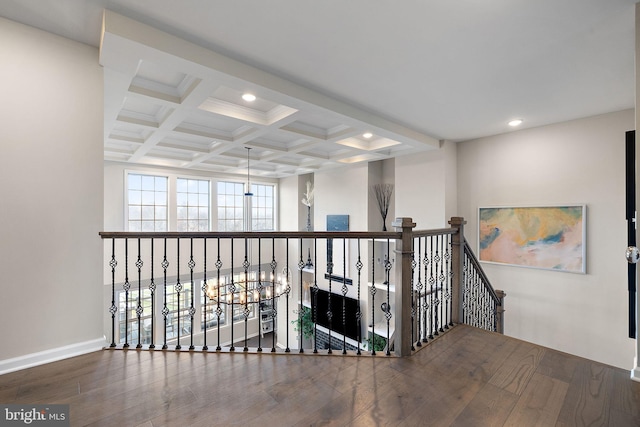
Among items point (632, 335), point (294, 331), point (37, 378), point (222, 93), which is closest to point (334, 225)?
point (294, 331)

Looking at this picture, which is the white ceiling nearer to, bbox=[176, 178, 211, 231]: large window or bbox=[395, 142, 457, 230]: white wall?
bbox=[395, 142, 457, 230]: white wall

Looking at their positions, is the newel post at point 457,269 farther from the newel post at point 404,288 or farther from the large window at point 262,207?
the large window at point 262,207

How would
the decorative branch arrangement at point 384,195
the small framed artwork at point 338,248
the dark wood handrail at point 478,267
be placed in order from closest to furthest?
1. the dark wood handrail at point 478,267
2. the decorative branch arrangement at point 384,195
3. the small framed artwork at point 338,248

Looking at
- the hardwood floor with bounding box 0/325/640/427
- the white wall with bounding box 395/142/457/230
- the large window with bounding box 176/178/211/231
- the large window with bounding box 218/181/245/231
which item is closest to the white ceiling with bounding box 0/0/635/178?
the white wall with bounding box 395/142/457/230

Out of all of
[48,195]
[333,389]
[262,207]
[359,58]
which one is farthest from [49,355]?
[262,207]

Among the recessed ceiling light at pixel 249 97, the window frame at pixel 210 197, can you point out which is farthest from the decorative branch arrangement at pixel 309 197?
the recessed ceiling light at pixel 249 97

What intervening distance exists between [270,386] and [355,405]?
57cm

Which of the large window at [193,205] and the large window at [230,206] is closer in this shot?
the large window at [193,205]

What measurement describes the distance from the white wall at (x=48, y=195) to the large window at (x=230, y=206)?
19.3 ft

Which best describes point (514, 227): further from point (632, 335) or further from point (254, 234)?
point (254, 234)

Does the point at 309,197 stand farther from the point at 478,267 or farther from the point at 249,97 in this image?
the point at 478,267

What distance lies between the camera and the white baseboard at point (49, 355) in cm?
198

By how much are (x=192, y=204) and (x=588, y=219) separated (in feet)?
26.7

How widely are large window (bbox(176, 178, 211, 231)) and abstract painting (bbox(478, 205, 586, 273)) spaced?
6728mm
